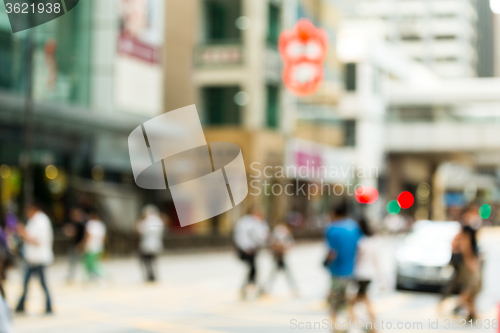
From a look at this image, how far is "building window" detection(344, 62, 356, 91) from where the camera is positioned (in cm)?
5478

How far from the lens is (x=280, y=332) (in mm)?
10594

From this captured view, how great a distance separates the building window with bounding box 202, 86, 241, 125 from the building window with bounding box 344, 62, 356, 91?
1936 centimetres

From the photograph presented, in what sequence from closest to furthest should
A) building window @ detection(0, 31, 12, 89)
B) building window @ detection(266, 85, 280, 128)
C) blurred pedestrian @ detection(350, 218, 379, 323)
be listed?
blurred pedestrian @ detection(350, 218, 379, 323) < building window @ detection(0, 31, 12, 89) < building window @ detection(266, 85, 280, 128)

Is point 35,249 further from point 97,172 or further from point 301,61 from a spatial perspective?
point 301,61

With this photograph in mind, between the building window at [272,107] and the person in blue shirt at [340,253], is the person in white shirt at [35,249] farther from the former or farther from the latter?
the building window at [272,107]

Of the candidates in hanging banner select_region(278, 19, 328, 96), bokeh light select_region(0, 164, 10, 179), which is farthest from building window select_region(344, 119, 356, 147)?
bokeh light select_region(0, 164, 10, 179)

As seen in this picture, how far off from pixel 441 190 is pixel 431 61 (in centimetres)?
3119

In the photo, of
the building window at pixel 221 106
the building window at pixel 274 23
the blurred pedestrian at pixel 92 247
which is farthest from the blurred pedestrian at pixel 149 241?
the building window at pixel 274 23

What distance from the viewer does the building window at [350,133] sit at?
178ft

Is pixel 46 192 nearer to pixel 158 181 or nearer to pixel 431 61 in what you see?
pixel 158 181

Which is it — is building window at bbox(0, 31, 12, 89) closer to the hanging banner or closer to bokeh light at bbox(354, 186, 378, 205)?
the hanging banner

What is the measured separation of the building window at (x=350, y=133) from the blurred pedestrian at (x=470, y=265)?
4257cm

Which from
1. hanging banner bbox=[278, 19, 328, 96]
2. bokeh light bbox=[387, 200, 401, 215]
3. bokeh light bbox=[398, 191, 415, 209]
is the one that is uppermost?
hanging banner bbox=[278, 19, 328, 96]

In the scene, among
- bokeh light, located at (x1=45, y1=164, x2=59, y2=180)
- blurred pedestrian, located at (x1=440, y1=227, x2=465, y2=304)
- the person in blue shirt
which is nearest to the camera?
the person in blue shirt
